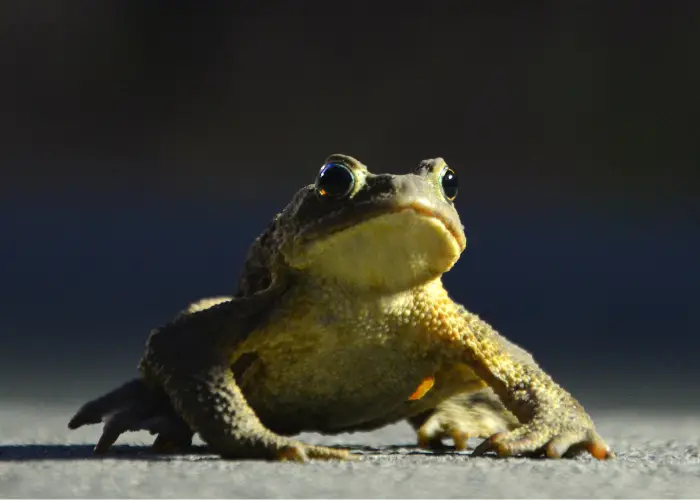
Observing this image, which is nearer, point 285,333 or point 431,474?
point 431,474

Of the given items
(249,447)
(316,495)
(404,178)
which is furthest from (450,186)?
(316,495)

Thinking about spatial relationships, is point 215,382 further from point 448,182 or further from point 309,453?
point 448,182

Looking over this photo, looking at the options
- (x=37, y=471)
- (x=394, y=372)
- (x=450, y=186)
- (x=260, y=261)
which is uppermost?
(x=450, y=186)

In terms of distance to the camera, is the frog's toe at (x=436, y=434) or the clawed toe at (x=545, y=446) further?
the frog's toe at (x=436, y=434)

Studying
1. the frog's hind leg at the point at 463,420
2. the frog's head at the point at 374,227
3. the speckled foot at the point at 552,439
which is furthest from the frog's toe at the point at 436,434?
the frog's head at the point at 374,227

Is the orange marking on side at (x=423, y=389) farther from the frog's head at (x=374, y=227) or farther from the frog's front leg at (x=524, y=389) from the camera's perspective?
the frog's head at (x=374, y=227)

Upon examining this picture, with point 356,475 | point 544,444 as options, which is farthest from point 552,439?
point 356,475

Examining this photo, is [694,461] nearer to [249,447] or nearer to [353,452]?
[353,452]
